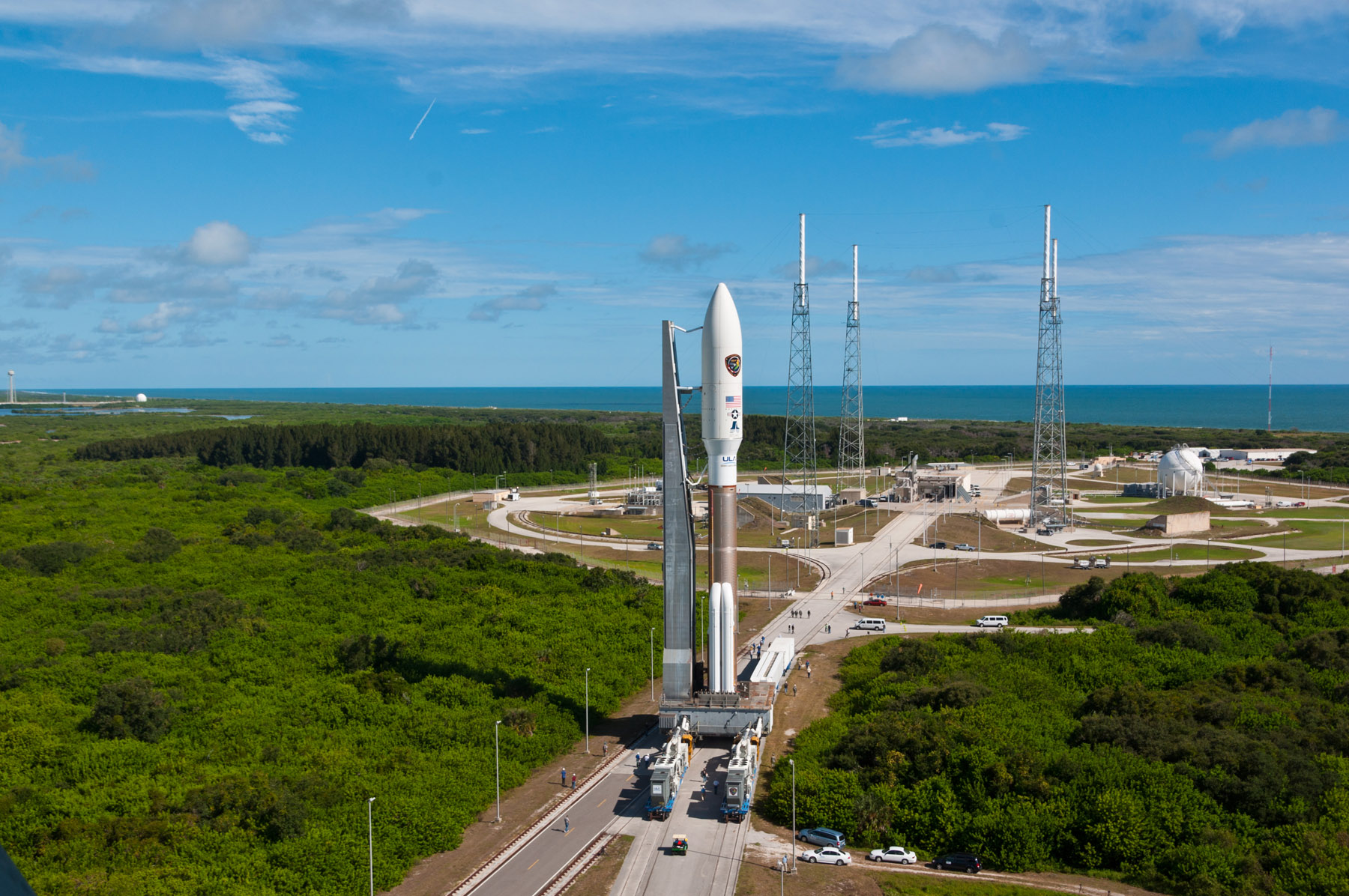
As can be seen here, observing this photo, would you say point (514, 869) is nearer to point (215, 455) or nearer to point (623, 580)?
point (623, 580)

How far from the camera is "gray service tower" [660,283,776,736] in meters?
45.8

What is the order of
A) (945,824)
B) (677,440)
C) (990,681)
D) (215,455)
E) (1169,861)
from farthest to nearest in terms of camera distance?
(215,455) → (990,681) → (677,440) → (945,824) → (1169,861)

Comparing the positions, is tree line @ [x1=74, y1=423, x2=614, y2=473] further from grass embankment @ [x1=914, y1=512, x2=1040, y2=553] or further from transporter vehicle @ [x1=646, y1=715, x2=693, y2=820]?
transporter vehicle @ [x1=646, y1=715, x2=693, y2=820]

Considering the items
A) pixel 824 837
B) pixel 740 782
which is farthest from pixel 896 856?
pixel 740 782

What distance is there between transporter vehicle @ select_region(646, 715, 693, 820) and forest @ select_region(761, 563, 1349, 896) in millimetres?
3827

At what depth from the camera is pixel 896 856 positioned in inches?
1396

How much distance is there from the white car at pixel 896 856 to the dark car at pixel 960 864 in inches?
31.6

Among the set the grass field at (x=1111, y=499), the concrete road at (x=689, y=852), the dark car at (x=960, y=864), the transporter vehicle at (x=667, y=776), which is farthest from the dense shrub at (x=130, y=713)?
the grass field at (x=1111, y=499)

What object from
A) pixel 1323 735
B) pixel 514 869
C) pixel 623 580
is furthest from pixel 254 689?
pixel 1323 735

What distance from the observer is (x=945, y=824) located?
3672 centimetres

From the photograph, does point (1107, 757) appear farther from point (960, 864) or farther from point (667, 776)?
point (667, 776)

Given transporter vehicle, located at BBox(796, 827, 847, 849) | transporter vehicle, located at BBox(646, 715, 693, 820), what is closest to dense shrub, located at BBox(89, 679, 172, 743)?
transporter vehicle, located at BBox(646, 715, 693, 820)

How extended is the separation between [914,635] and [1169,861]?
34182 mm

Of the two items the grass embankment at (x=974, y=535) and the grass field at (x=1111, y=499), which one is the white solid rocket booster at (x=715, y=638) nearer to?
the grass embankment at (x=974, y=535)
